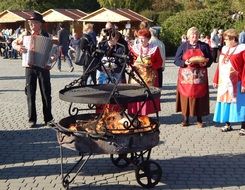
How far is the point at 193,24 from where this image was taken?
30344 millimetres

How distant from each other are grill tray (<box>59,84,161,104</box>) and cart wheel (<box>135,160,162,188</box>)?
30.4 inches

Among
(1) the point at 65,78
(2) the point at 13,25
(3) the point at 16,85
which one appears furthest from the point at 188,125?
(2) the point at 13,25

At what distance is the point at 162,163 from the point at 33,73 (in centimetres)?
331

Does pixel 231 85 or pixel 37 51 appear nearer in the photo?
pixel 231 85

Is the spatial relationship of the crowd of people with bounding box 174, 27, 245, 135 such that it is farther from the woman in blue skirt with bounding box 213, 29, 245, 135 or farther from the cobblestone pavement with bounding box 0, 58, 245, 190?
the cobblestone pavement with bounding box 0, 58, 245, 190

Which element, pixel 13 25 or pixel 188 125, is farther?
pixel 13 25

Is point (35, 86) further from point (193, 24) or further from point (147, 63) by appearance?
point (193, 24)

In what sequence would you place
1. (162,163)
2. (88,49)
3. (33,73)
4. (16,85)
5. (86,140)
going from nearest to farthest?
(86,140), (88,49), (162,163), (33,73), (16,85)

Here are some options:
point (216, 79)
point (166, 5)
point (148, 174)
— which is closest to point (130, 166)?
point (148, 174)

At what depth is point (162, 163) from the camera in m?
6.92

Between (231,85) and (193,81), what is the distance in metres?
0.74

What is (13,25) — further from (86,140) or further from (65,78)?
(86,140)

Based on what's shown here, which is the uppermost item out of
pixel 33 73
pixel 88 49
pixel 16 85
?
pixel 88 49

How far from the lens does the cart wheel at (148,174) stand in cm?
587
